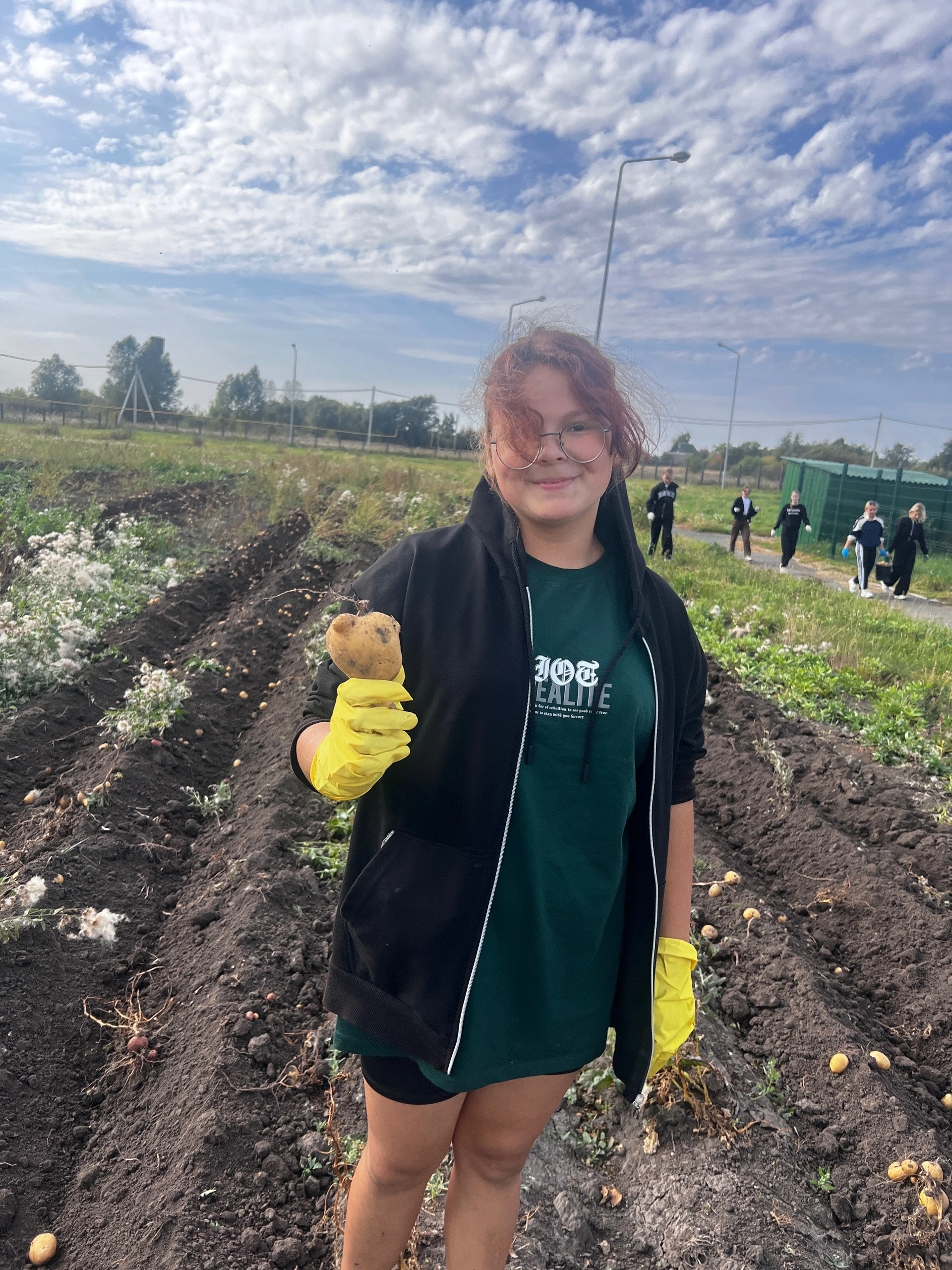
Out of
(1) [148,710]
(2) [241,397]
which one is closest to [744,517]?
(1) [148,710]

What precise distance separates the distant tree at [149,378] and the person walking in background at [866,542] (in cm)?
2895

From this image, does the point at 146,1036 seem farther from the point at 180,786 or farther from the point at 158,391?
the point at 158,391

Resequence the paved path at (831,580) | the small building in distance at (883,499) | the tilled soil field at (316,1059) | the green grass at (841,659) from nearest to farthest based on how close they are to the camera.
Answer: the tilled soil field at (316,1059)
the green grass at (841,659)
the paved path at (831,580)
the small building in distance at (883,499)

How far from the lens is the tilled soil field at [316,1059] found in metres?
2.23

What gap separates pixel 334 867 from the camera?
3682 millimetres

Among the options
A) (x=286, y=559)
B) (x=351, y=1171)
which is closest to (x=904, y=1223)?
(x=351, y=1171)

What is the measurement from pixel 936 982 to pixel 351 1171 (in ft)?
7.67

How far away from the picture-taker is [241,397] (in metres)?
37.6

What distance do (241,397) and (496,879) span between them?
39117 mm

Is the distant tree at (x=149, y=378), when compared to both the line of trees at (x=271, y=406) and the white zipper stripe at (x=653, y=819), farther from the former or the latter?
the white zipper stripe at (x=653, y=819)

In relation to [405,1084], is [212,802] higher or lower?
lower

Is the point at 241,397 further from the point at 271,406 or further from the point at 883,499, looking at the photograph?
the point at 883,499

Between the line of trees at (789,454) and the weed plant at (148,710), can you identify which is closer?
the weed plant at (148,710)

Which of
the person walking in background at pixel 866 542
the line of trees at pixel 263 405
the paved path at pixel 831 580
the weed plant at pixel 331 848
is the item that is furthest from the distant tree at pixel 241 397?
the weed plant at pixel 331 848
